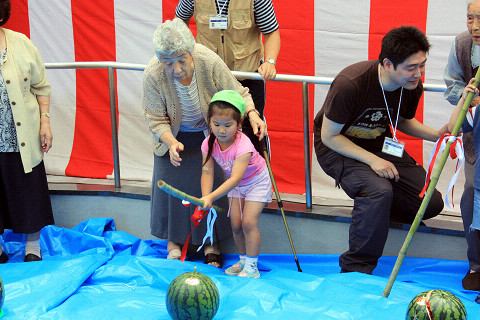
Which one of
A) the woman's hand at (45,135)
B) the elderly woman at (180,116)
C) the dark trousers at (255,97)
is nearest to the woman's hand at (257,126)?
the elderly woman at (180,116)

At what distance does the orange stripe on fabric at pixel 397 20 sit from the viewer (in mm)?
4031

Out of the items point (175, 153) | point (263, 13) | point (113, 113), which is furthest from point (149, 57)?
point (175, 153)

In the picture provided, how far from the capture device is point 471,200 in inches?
121

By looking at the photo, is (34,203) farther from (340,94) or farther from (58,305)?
(340,94)

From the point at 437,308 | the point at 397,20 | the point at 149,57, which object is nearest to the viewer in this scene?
the point at 437,308

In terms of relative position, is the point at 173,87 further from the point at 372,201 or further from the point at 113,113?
the point at 372,201

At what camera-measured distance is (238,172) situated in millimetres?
3105

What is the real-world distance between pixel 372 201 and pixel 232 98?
2.77 feet

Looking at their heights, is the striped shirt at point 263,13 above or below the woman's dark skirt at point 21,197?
above

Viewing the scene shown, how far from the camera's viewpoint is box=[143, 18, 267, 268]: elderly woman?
312 centimetres

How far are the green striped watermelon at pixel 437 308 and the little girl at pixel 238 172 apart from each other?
109cm

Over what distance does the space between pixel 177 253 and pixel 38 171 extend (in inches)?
35.2

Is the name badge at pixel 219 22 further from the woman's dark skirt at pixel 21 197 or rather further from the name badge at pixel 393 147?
the woman's dark skirt at pixel 21 197

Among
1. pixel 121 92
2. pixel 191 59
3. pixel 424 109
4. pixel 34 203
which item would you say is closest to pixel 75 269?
pixel 34 203
